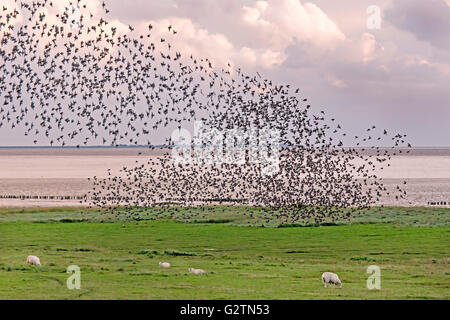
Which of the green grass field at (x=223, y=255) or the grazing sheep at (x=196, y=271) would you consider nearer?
the green grass field at (x=223, y=255)

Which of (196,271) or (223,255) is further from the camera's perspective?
(223,255)

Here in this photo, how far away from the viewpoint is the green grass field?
26.8m

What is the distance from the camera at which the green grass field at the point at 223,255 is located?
2681 cm

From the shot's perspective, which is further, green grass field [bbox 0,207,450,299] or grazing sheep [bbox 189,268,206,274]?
grazing sheep [bbox 189,268,206,274]

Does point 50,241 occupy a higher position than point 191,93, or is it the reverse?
point 191,93

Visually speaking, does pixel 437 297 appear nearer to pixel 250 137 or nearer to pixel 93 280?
pixel 93 280

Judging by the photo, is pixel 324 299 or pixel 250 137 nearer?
pixel 324 299

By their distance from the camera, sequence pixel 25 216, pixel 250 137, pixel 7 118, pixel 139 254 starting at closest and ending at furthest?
pixel 7 118
pixel 139 254
pixel 250 137
pixel 25 216

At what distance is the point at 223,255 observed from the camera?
4212cm

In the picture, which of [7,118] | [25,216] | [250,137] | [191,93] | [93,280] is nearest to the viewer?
[93,280]

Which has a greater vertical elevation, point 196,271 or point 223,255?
point 196,271
